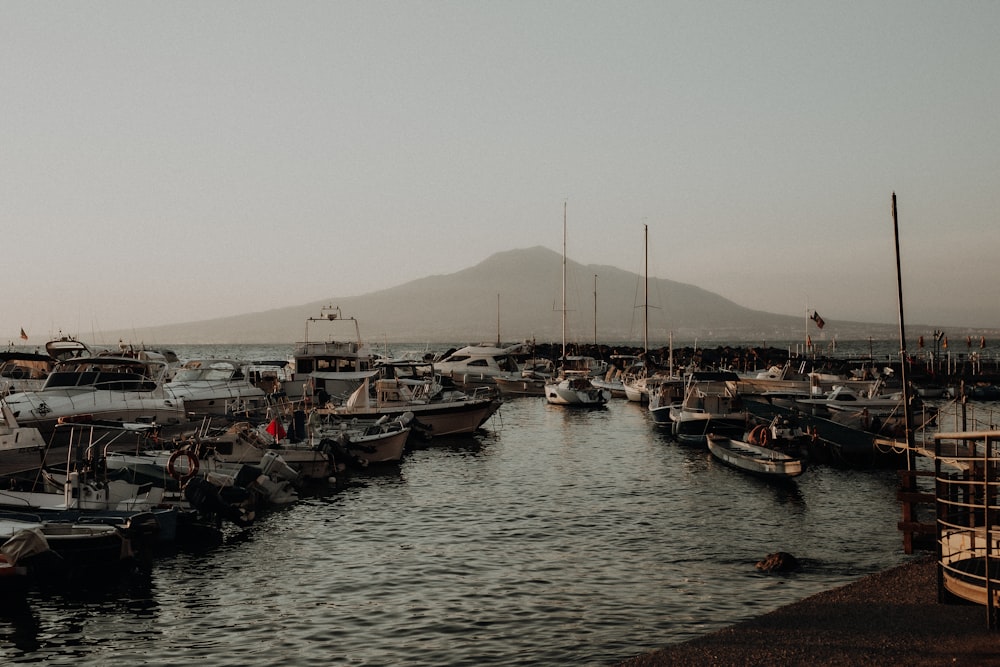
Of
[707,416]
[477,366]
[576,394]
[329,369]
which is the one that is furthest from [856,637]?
[477,366]

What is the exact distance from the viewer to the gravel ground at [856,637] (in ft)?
37.2

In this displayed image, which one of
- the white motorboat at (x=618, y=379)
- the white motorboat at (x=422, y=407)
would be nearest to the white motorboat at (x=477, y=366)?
the white motorboat at (x=618, y=379)

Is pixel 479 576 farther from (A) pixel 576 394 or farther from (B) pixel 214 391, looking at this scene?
(A) pixel 576 394

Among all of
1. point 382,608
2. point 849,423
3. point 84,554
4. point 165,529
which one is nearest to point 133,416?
point 165,529

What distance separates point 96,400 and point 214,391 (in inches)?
363

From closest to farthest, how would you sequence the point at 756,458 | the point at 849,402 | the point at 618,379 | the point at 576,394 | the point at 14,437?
the point at 14,437, the point at 756,458, the point at 849,402, the point at 576,394, the point at 618,379

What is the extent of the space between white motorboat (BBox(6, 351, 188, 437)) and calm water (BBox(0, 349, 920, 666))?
10.0 meters

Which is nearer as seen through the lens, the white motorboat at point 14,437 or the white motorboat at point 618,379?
the white motorboat at point 14,437

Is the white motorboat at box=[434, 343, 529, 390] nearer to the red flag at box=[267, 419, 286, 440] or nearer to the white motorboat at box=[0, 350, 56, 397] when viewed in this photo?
the white motorboat at box=[0, 350, 56, 397]

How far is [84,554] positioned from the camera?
17281 millimetres

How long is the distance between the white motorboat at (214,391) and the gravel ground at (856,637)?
1149 inches

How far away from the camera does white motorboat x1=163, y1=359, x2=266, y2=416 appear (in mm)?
39969

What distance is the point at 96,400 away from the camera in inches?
1275

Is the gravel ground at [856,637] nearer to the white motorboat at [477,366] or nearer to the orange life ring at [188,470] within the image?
the orange life ring at [188,470]
